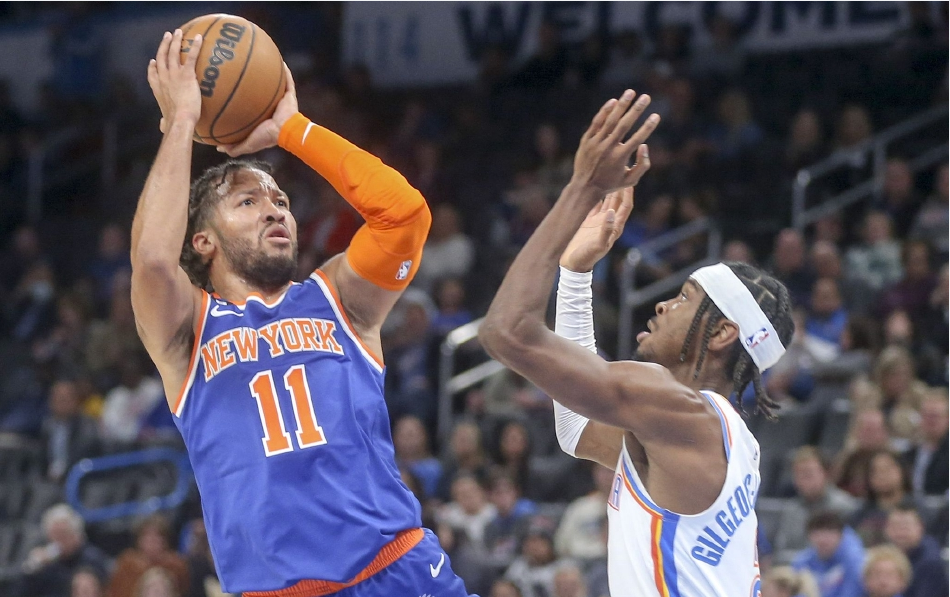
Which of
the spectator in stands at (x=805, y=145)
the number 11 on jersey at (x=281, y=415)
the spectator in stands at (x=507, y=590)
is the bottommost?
the spectator in stands at (x=507, y=590)

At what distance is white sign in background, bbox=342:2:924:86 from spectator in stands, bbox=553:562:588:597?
688 cm

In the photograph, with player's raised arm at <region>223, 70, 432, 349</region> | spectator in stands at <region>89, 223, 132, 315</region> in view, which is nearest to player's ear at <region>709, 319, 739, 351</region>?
player's raised arm at <region>223, 70, 432, 349</region>

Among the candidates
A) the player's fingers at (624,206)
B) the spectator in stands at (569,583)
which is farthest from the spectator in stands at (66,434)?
the player's fingers at (624,206)

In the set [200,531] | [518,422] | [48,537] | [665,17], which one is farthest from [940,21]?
[48,537]

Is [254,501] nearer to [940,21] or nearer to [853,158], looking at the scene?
[853,158]

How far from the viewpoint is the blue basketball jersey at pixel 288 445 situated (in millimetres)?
4223

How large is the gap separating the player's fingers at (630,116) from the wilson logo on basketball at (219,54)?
1.56 meters

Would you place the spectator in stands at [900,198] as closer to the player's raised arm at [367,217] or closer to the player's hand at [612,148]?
the player's raised arm at [367,217]

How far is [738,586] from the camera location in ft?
13.8

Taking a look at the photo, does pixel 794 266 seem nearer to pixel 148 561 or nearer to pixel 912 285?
pixel 912 285

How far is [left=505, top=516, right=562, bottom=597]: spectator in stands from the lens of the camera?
9438 mm

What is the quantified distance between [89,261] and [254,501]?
12638 mm

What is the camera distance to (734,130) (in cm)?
1316

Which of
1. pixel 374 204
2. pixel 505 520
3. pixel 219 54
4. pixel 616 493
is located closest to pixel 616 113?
pixel 374 204
